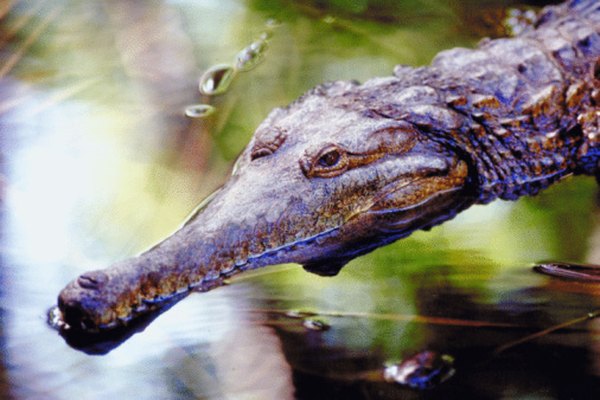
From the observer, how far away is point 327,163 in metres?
3.11

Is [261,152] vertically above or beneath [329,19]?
beneath

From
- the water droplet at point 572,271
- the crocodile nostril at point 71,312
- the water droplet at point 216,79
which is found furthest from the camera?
the water droplet at point 216,79

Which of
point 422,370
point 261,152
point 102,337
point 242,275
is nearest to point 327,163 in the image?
point 261,152

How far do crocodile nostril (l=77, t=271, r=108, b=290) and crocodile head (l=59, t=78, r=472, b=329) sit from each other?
0.22 feet

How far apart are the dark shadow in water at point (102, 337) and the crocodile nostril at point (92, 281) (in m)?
0.18

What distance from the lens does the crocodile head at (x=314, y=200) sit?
2.80m

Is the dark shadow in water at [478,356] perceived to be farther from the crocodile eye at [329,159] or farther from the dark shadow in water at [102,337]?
the crocodile eye at [329,159]

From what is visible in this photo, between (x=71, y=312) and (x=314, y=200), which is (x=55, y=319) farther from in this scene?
(x=314, y=200)

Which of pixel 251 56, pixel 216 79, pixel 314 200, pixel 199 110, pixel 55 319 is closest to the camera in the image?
pixel 55 319

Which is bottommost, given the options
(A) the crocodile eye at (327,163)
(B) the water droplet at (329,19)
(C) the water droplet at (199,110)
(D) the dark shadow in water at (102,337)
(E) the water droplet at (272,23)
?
(D) the dark shadow in water at (102,337)

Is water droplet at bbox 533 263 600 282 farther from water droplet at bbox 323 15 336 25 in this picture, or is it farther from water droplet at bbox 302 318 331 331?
water droplet at bbox 323 15 336 25

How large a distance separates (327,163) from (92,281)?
1099 millimetres

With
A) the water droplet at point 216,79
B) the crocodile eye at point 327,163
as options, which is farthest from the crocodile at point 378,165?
the water droplet at point 216,79

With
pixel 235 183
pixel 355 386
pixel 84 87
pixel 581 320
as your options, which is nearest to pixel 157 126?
pixel 84 87
